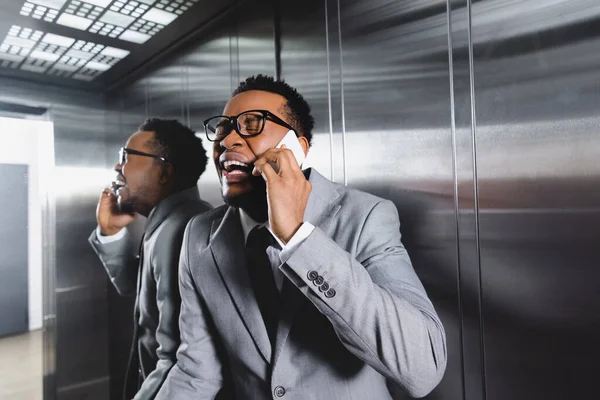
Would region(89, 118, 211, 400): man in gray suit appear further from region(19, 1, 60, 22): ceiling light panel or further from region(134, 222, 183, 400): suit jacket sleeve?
Result: region(19, 1, 60, 22): ceiling light panel

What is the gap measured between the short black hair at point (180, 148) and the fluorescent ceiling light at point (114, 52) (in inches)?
17.2

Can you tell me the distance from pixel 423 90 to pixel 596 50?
1.57 feet

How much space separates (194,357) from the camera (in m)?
1.22

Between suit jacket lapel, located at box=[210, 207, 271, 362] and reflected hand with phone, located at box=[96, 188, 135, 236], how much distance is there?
106 cm

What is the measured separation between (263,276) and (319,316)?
8.9 inches

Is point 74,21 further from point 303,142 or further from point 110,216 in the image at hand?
point 303,142

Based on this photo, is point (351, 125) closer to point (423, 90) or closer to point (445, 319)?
point (423, 90)

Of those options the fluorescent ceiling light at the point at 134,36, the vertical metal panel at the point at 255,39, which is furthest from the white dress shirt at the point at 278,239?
the fluorescent ceiling light at the point at 134,36

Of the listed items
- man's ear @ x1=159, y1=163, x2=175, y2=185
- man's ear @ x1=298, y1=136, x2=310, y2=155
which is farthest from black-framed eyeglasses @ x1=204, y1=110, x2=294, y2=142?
man's ear @ x1=159, y1=163, x2=175, y2=185

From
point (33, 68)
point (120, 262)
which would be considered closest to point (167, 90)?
point (33, 68)

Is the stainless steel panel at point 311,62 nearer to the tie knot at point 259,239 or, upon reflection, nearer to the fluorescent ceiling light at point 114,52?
the tie knot at point 259,239

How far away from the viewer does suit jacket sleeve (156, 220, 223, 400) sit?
121cm

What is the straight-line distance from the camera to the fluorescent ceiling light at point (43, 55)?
1892 mm

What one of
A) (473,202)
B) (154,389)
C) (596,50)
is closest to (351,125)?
(473,202)
